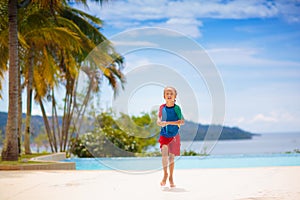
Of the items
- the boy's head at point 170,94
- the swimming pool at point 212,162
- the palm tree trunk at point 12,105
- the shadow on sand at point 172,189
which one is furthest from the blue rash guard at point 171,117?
the swimming pool at point 212,162

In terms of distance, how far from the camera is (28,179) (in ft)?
20.7

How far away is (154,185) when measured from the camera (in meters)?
5.48

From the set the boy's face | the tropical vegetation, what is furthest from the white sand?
the tropical vegetation

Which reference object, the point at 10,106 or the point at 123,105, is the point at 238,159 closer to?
the point at 123,105

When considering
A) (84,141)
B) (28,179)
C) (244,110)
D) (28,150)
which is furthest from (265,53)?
(28,179)

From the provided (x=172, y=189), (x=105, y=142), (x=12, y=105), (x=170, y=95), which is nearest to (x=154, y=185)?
(x=172, y=189)

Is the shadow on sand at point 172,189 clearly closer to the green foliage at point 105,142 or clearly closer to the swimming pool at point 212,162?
the swimming pool at point 212,162

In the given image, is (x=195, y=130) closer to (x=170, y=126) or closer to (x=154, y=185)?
(x=154, y=185)

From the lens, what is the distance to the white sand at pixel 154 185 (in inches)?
183

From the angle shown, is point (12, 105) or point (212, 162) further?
point (212, 162)

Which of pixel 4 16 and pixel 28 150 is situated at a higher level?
pixel 4 16

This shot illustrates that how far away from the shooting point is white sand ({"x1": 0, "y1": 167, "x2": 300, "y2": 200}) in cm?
466

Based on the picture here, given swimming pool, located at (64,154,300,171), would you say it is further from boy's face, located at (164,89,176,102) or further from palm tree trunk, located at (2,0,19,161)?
boy's face, located at (164,89,176,102)

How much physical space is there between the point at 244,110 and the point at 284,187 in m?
19.5
